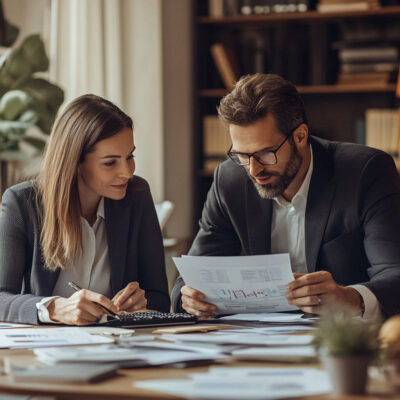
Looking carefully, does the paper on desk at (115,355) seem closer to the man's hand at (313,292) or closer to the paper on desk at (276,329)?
the paper on desk at (276,329)

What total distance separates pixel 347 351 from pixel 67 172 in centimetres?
121

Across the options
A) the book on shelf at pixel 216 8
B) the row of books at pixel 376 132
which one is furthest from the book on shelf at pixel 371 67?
the book on shelf at pixel 216 8

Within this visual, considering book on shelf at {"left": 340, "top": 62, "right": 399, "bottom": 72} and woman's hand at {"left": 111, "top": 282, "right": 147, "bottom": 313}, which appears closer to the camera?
woman's hand at {"left": 111, "top": 282, "right": 147, "bottom": 313}

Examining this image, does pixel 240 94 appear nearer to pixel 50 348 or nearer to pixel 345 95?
pixel 50 348

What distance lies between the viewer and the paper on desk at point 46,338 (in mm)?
1386

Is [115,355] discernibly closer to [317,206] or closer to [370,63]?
[317,206]

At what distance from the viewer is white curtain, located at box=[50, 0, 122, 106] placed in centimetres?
349

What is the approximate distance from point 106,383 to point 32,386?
0.36 feet

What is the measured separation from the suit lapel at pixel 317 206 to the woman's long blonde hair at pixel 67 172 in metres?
0.57

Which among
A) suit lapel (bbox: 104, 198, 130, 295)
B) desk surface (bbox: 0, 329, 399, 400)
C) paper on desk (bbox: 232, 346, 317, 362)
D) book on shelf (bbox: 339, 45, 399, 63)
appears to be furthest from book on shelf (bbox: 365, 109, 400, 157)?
desk surface (bbox: 0, 329, 399, 400)

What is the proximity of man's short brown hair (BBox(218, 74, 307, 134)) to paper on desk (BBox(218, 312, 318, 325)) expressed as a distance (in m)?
0.54

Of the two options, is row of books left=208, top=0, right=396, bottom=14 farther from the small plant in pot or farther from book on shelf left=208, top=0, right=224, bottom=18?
the small plant in pot

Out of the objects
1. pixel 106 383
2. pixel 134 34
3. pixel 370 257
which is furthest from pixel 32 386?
pixel 134 34

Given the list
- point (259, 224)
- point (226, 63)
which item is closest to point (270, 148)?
point (259, 224)
